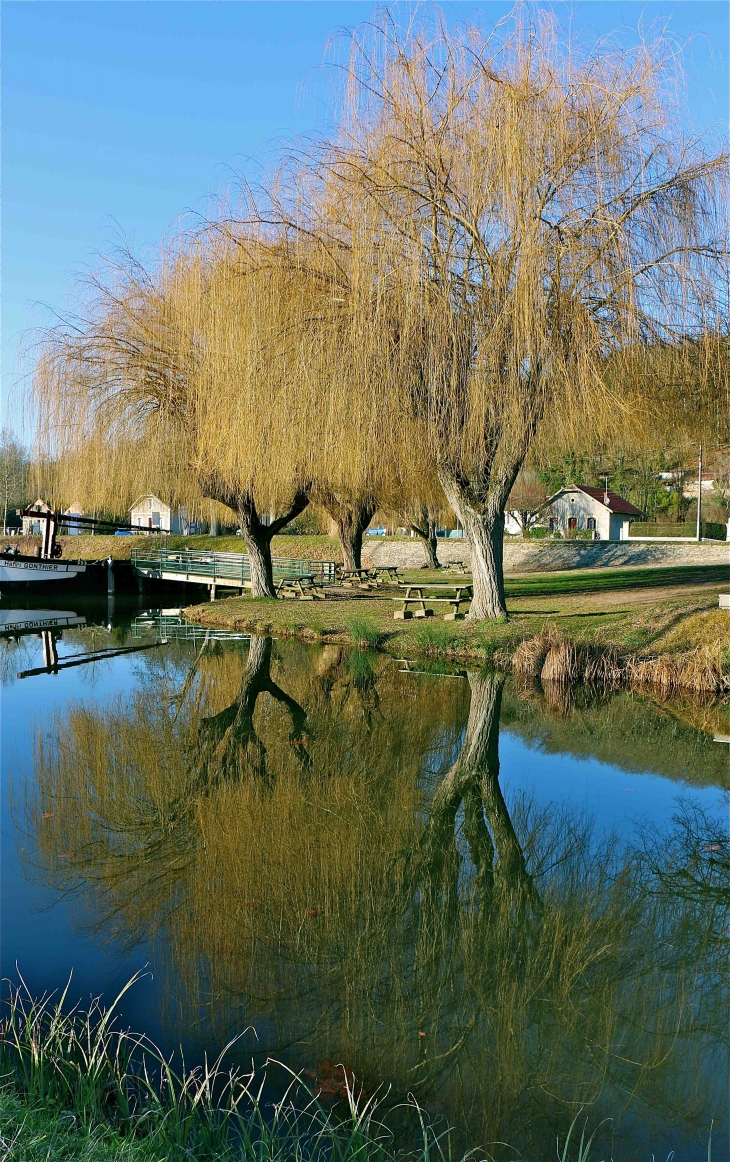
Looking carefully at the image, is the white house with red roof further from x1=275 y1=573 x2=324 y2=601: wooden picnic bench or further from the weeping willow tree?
the weeping willow tree

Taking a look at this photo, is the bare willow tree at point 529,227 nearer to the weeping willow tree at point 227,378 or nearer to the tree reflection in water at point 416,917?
the weeping willow tree at point 227,378

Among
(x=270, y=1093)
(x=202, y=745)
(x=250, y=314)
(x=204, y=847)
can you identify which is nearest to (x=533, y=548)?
(x=250, y=314)

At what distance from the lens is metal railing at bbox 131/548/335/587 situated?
92.6 ft

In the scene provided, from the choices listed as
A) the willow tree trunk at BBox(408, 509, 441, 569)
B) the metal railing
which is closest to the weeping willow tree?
the metal railing

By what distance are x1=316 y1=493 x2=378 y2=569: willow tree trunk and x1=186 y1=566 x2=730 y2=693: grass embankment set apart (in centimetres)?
649

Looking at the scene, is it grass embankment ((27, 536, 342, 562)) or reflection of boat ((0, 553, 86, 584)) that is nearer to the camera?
reflection of boat ((0, 553, 86, 584))

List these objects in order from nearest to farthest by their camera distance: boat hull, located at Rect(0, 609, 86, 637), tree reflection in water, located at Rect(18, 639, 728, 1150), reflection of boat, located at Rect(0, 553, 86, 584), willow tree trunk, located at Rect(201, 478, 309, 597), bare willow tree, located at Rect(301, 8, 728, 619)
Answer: tree reflection in water, located at Rect(18, 639, 728, 1150) → bare willow tree, located at Rect(301, 8, 728, 619) → willow tree trunk, located at Rect(201, 478, 309, 597) → boat hull, located at Rect(0, 609, 86, 637) → reflection of boat, located at Rect(0, 553, 86, 584)

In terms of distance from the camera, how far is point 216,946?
15.1ft

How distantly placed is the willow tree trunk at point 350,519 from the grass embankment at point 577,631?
6.49 meters

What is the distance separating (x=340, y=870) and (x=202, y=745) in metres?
3.80

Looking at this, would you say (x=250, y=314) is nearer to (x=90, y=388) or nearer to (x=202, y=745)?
(x=202, y=745)

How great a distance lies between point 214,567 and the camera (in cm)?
2823

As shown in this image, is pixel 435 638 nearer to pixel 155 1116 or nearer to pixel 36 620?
pixel 155 1116

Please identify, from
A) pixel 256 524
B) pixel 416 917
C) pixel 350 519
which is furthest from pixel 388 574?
pixel 416 917
